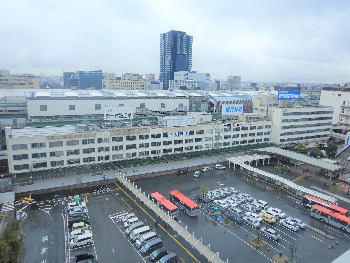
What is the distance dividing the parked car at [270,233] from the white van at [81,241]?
25310mm

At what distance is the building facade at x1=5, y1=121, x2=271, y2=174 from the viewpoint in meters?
53.0

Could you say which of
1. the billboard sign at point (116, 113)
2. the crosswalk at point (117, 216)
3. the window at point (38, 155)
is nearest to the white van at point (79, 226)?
the crosswalk at point (117, 216)

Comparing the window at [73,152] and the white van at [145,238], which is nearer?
the white van at [145,238]

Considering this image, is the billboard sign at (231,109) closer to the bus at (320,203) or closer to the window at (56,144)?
the bus at (320,203)

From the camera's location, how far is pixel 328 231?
41250mm

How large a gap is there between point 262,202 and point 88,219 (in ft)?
102

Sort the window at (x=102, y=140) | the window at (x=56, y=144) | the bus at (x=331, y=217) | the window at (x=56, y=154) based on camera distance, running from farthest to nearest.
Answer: the window at (x=102, y=140) → the window at (x=56, y=154) → the window at (x=56, y=144) → the bus at (x=331, y=217)

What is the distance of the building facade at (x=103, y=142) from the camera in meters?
53.0

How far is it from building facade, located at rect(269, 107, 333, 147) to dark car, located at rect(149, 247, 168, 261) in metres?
58.0

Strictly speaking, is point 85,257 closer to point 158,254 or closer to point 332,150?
point 158,254

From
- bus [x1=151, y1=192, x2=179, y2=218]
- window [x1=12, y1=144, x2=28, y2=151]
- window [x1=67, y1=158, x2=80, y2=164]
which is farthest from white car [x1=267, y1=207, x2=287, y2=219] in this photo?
window [x1=12, y1=144, x2=28, y2=151]

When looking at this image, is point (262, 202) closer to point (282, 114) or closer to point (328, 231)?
point (328, 231)

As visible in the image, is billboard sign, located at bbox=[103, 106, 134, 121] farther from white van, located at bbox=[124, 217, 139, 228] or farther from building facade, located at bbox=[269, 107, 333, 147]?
building facade, located at bbox=[269, 107, 333, 147]

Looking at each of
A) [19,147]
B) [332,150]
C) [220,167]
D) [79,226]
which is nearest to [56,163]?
[19,147]
